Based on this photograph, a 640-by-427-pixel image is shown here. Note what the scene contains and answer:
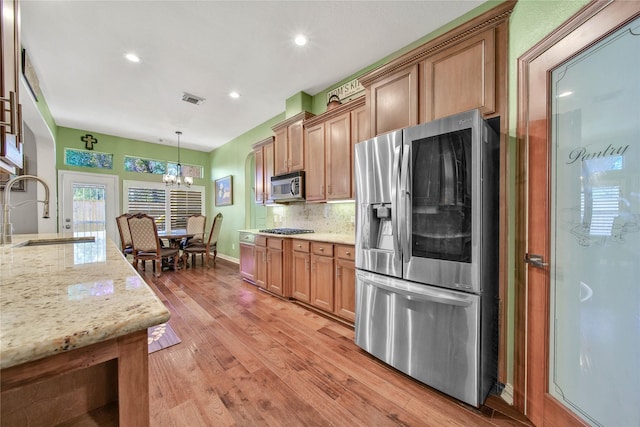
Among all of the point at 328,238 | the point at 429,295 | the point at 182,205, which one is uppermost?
the point at 182,205

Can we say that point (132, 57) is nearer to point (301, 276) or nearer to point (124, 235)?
point (301, 276)

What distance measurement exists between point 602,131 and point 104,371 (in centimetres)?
213

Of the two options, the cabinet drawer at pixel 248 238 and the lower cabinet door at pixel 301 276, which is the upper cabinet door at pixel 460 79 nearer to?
the lower cabinet door at pixel 301 276

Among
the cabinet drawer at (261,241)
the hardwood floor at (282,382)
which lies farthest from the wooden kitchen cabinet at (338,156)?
the hardwood floor at (282,382)

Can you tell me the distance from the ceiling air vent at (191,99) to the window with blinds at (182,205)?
10.7 ft

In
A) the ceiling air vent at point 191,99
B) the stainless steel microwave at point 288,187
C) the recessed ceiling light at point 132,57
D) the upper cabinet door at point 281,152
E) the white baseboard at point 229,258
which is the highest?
the recessed ceiling light at point 132,57

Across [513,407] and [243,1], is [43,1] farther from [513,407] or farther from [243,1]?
[513,407]

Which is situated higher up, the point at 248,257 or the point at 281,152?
the point at 281,152

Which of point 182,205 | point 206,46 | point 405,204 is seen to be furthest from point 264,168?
point 182,205

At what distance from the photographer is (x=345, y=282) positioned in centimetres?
258

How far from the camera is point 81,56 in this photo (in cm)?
283

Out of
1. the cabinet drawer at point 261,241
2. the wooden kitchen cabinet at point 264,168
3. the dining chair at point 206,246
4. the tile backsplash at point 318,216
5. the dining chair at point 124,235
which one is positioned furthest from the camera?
the dining chair at point 206,246

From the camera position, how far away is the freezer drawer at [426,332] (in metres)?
1.53

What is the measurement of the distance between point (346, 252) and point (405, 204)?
96cm
